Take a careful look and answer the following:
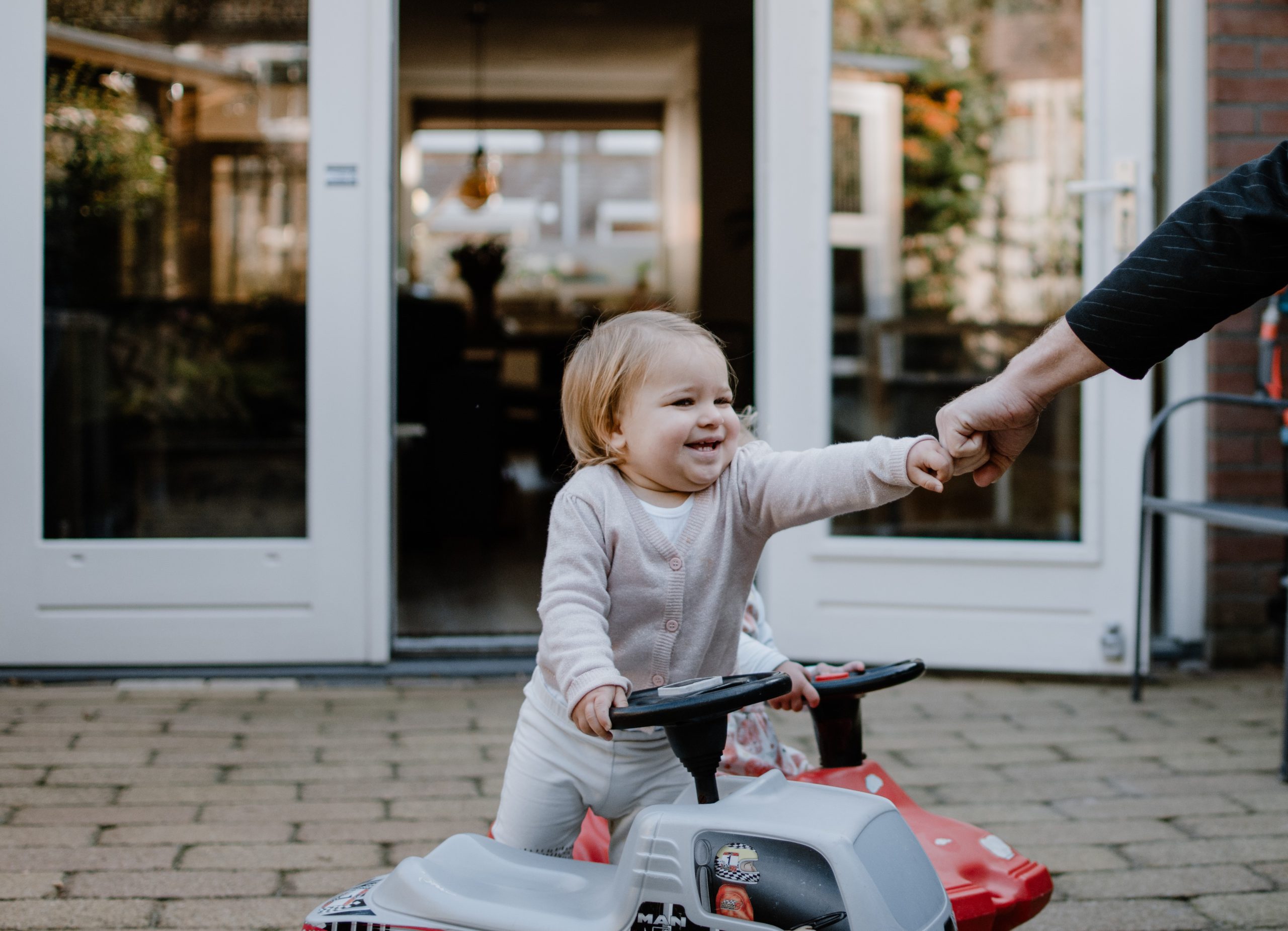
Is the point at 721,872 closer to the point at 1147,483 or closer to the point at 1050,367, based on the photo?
the point at 1050,367

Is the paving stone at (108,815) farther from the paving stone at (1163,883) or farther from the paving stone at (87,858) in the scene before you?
the paving stone at (1163,883)

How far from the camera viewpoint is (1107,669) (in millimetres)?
3652

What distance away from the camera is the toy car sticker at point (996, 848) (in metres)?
1.57

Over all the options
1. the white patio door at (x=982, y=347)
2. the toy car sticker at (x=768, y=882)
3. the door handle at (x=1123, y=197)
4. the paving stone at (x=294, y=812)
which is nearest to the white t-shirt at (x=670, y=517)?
the toy car sticker at (x=768, y=882)

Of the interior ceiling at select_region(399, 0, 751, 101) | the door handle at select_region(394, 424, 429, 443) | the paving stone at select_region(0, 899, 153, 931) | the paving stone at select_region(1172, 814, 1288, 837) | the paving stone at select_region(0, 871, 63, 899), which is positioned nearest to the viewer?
the paving stone at select_region(0, 899, 153, 931)

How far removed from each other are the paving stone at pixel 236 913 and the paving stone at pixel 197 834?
0.97 feet

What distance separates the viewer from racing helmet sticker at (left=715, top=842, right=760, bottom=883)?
1.28 meters

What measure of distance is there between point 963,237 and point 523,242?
11943 mm

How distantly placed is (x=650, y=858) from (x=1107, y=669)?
2.69m

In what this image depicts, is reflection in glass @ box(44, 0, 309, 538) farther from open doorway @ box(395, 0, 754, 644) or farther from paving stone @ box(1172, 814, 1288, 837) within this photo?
paving stone @ box(1172, 814, 1288, 837)

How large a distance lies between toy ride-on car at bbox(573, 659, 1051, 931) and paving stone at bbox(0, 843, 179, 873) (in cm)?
101

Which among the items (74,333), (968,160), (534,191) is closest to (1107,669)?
(968,160)

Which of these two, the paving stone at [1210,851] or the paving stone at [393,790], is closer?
the paving stone at [1210,851]

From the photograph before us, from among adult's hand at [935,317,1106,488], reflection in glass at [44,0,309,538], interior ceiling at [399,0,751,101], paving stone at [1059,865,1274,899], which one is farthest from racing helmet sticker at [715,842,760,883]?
interior ceiling at [399,0,751,101]
